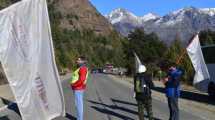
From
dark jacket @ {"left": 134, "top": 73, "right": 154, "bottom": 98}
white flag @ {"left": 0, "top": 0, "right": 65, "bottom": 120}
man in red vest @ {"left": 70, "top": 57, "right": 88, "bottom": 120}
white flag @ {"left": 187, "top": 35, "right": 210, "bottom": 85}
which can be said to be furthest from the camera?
white flag @ {"left": 187, "top": 35, "right": 210, "bottom": 85}

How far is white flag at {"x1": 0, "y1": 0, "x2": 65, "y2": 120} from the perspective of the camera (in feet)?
38.0

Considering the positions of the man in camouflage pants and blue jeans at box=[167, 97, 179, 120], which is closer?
the man in camouflage pants

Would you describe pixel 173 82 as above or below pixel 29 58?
below

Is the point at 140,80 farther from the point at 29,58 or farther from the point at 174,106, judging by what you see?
the point at 29,58

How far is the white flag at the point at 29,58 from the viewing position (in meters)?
11.6

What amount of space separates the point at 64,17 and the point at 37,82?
7143 inches

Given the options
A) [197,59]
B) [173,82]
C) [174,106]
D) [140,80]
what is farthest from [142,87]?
[197,59]

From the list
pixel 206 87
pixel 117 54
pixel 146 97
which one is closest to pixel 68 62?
pixel 117 54

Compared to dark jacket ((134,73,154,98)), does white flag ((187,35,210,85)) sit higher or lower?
higher

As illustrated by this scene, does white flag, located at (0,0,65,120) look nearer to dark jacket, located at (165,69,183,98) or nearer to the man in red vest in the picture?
the man in red vest

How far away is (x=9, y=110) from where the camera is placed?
21781mm

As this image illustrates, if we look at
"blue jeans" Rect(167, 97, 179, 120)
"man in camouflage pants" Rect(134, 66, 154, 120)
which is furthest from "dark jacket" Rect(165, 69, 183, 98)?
"man in camouflage pants" Rect(134, 66, 154, 120)

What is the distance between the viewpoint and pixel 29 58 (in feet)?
38.7

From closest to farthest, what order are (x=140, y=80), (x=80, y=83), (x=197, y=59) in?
1. (x=140, y=80)
2. (x=80, y=83)
3. (x=197, y=59)
